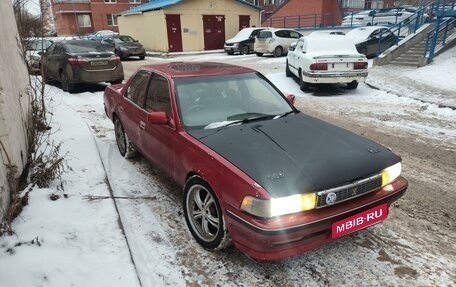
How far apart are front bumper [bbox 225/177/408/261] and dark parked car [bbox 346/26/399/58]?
16.2 meters

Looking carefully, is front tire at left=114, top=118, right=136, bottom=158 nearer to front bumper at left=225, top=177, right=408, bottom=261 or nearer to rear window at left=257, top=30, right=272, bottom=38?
front bumper at left=225, top=177, right=408, bottom=261

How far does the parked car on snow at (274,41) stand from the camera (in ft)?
68.6

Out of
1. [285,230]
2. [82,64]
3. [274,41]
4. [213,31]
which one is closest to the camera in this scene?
[285,230]

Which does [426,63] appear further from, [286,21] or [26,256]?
[286,21]

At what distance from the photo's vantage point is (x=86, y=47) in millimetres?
11227

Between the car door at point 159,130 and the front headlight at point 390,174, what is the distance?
6.32ft

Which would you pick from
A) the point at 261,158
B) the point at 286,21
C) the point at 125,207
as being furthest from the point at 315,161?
the point at 286,21

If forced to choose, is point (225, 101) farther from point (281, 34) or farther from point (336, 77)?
point (281, 34)

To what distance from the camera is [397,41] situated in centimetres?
1606

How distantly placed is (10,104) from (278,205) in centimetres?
321

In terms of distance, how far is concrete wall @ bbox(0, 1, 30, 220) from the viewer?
3.29 m

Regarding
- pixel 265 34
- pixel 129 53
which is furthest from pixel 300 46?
pixel 129 53


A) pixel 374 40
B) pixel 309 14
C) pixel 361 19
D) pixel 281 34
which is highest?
pixel 309 14

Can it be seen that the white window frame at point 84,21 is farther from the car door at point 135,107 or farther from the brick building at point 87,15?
the car door at point 135,107
